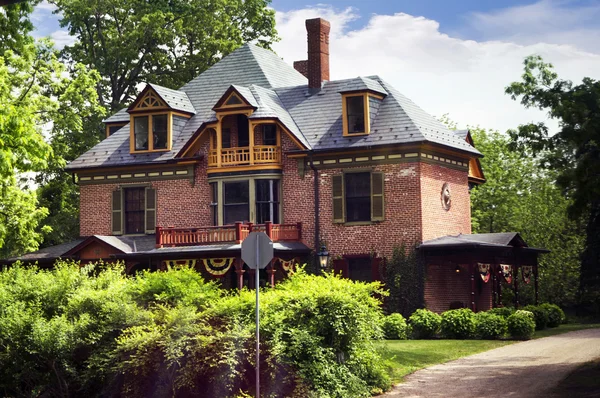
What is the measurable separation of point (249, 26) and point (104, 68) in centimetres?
819

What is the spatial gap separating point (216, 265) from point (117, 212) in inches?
251

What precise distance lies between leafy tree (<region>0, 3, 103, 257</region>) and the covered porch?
14.0 meters

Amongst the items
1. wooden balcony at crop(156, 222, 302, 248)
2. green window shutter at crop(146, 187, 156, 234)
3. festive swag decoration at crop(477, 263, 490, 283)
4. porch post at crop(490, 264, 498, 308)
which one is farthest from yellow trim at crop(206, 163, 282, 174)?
porch post at crop(490, 264, 498, 308)

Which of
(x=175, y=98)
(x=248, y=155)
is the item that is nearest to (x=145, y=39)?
(x=175, y=98)

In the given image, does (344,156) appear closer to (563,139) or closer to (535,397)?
(563,139)

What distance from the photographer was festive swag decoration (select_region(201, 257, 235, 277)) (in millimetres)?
34531

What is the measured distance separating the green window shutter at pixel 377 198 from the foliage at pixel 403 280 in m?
1.39

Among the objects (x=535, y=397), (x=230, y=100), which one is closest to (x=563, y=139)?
(x=535, y=397)

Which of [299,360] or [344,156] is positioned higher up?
[344,156]

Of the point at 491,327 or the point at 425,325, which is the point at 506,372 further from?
the point at 425,325

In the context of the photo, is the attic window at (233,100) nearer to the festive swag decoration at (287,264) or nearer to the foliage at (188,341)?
the festive swag decoration at (287,264)

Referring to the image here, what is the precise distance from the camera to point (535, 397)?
690 inches

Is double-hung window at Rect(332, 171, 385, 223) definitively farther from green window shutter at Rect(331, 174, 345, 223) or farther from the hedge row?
the hedge row

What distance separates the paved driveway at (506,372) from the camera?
60.9 feet
